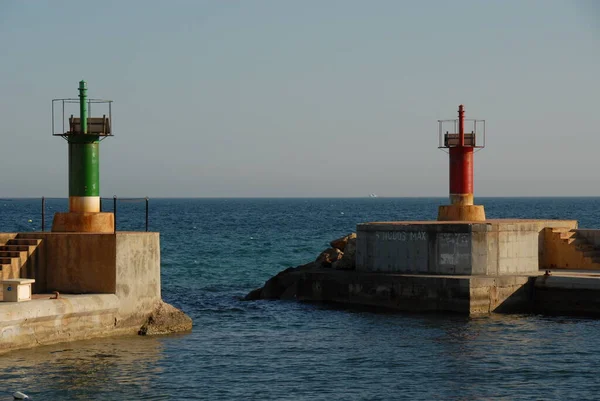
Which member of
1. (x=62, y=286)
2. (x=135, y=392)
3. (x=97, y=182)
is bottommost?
(x=135, y=392)

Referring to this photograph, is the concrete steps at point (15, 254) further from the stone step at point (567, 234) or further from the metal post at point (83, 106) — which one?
the stone step at point (567, 234)

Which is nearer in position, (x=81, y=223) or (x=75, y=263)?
(x=75, y=263)

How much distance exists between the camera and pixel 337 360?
2217cm

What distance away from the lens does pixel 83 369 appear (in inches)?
794

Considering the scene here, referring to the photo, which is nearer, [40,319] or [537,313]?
[40,319]

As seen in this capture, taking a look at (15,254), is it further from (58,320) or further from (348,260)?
(348,260)

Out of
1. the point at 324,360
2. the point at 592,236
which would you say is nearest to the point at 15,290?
the point at 324,360

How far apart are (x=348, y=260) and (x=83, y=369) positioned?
50.9 ft

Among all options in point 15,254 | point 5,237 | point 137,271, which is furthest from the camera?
point 5,237

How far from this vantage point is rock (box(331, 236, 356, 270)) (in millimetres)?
34281

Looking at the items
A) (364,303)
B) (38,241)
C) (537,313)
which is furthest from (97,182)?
(537,313)

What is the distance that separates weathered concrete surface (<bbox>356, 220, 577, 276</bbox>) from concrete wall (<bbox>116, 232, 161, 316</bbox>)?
9.03 m

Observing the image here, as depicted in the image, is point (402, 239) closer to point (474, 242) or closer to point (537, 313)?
point (474, 242)

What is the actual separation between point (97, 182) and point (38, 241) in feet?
7.11
